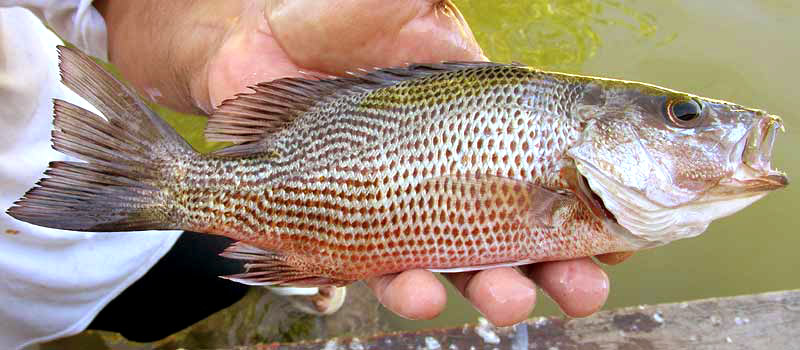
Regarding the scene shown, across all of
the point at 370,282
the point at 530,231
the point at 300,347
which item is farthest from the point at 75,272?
the point at 530,231

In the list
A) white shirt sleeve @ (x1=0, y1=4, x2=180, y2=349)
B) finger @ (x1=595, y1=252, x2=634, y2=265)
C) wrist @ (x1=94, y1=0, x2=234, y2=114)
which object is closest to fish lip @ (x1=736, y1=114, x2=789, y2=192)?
finger @ (x1=595, y1=252, x2=634, y2=265)

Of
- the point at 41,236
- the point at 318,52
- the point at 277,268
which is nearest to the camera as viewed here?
the point at 277,268

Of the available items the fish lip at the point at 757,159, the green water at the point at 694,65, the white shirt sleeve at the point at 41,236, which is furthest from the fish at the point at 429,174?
the green water at the point at 694,65

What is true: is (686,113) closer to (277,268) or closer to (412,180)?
(412,180)

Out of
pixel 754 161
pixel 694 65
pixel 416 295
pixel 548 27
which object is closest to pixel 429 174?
pixel 416 295

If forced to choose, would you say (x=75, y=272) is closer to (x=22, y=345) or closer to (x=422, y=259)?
(x=22, y=345)
